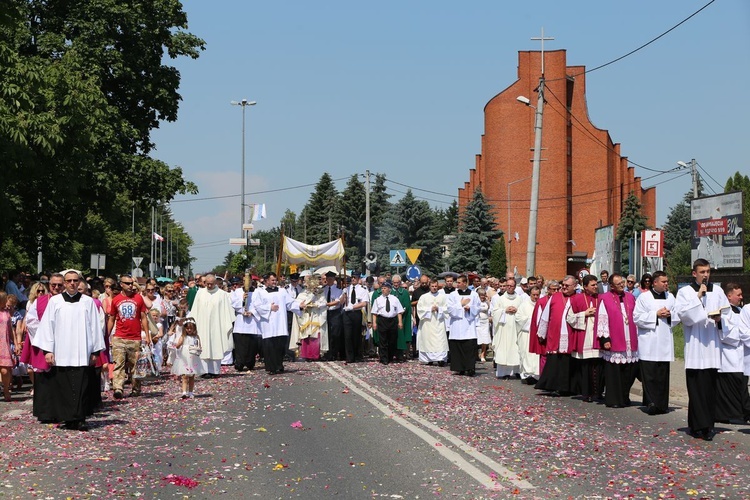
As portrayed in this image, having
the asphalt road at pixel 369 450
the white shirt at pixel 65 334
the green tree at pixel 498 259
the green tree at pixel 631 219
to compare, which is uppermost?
the green tree at pixel 631 219

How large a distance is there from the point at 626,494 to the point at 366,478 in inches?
86.1

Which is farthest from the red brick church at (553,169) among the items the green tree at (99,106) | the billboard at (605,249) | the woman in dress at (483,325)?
the woman in dress at (483,325)

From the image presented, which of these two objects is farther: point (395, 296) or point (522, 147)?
point (522, 147)

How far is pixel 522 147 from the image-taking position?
8756 cm

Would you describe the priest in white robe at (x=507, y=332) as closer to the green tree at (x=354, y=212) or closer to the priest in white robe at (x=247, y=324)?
the priest in white robe at (x=247, y=324)

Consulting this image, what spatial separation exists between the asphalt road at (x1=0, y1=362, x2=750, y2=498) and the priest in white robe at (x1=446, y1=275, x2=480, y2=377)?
466 centimetres

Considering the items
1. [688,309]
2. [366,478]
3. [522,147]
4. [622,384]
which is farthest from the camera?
[522,147]

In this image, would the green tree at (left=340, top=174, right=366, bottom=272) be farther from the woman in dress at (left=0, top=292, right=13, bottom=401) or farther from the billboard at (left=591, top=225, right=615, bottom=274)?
the woman in dress at (left=0, top=292, right=13, bottom=401)

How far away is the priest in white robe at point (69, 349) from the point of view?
42.0 feet

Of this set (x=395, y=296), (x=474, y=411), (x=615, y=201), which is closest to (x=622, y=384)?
(x=474, y=411)

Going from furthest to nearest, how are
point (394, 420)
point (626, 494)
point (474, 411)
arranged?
1. point (474, 411)
2. point (394, 420)
3. point (626, 494)

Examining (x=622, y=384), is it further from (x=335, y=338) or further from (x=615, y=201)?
(x=615, y=201)

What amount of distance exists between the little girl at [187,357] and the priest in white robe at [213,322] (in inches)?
150

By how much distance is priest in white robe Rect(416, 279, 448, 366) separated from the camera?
79.9ft
